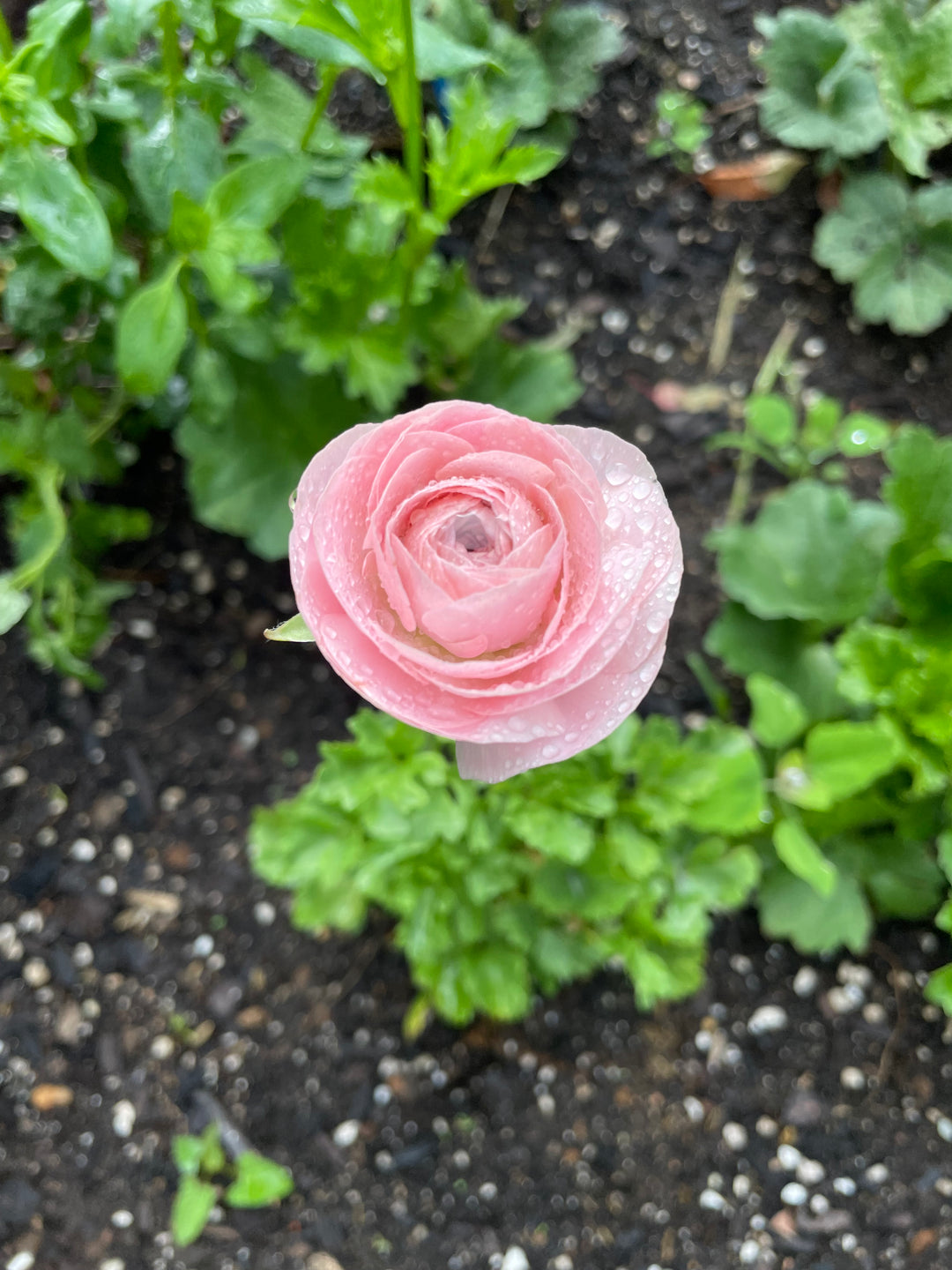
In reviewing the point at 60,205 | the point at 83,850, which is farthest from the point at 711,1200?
the point at 60,205

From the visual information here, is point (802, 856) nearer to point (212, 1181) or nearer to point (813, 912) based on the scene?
point (813, 912)

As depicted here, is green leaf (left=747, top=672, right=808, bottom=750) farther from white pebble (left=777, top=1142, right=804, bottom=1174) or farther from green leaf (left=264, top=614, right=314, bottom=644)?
green leaf (left=264, top=614, right=314, bottom=644)

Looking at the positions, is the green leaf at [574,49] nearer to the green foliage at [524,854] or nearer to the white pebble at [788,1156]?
the green foliage at [524,854]

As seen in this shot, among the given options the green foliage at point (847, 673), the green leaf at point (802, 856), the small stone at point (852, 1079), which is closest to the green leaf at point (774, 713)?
the green foliage at point (847, 673)

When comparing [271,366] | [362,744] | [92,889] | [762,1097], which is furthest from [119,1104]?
[271,366]

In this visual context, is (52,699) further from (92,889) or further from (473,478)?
(473,478)
